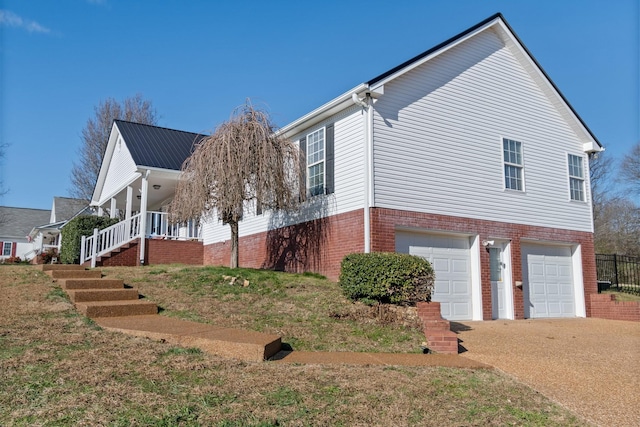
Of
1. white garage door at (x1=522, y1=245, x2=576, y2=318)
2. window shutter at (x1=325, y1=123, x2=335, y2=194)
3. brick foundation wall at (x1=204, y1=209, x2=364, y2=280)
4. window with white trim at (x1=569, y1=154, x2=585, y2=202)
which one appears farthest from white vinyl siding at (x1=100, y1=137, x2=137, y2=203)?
window with white trim at (x1=569, y1=154, x2=585, y2=202)

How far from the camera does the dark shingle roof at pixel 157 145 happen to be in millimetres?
16797

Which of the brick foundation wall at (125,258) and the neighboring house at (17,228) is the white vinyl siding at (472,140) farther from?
the neighboring house at (17,228)

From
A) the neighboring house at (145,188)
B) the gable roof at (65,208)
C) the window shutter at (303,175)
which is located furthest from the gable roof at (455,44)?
the gable roof at (65,208)

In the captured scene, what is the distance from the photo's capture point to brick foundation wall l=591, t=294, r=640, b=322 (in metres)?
14.2

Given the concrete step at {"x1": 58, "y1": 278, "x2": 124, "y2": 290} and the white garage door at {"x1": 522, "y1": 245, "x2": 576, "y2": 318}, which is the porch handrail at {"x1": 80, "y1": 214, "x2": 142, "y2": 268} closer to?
the concrete step at {"x1": 58, "y1": 278, "x2": 124, "y2": 290}

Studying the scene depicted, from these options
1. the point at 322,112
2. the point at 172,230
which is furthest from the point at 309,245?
the point at 172,230

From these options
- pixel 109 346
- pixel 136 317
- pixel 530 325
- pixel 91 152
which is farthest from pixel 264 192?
pixel 91 152

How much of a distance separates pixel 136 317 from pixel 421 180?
24.5ft

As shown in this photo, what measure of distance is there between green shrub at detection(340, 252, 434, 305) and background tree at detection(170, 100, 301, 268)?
3.72 m

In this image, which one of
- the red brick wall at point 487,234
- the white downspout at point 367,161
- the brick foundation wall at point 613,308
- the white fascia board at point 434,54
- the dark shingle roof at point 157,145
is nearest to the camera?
the white downspout at point 367,161

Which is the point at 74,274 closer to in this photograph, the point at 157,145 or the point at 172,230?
the point at 172,230

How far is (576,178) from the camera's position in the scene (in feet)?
53.1

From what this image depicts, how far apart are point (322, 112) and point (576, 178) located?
9.13m

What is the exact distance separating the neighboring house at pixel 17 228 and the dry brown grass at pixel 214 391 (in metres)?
36.4
